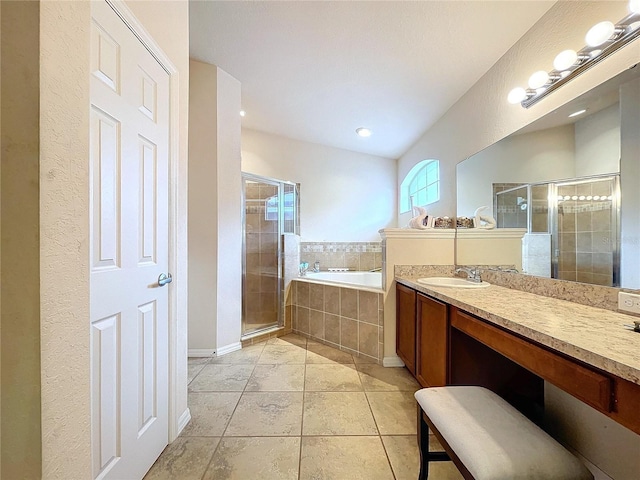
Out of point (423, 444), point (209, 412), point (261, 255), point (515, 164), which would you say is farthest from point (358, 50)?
point (209, 412)

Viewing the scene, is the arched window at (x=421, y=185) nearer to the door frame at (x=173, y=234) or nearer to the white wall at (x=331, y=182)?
the white wall at (x=331, y=182)

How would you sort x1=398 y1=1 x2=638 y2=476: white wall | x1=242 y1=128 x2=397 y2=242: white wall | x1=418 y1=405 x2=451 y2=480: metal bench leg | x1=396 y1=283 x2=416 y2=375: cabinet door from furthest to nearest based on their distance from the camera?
x1=242 y1=128 x2=397 y2=242: white wall, x1=396 y1=283 x2=416 y2=375: cabinet door, x1=398 y1=1 x2=638 y2=476: white wall, x1=418 y1=405 x2=451 y2=480: metal bench leg

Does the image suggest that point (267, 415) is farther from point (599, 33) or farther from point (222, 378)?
point (599, 33)

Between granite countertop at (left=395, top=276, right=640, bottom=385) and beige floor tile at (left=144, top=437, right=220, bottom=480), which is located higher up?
granite countertop at (left=395, top=276, right=640, bottom=385)

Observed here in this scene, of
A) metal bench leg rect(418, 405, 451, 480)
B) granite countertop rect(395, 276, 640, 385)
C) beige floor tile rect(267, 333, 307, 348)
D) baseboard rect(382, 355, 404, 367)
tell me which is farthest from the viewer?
beige floor tile rect(267, 333, 307, 348)

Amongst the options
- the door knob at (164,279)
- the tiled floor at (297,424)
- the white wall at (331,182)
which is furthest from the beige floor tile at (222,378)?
the white wall at (331,182)

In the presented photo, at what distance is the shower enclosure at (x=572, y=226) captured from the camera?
1.25 metres

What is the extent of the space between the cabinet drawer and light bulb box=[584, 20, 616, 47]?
1418mm

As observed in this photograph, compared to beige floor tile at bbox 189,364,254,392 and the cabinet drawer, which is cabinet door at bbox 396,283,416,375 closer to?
the cabinet drawer

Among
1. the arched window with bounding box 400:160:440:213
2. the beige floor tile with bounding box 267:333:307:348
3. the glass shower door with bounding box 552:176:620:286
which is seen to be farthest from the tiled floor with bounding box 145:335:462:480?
the arched window with bounding box 400:160:440:213

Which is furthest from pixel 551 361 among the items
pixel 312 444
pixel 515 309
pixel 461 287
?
pixel 312 444

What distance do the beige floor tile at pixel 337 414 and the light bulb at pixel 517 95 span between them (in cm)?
228

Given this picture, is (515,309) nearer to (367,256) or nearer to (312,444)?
(312,444)

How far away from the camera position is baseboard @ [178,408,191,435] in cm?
150
